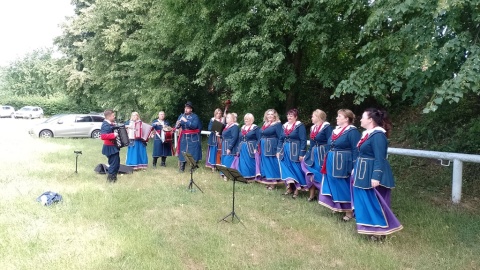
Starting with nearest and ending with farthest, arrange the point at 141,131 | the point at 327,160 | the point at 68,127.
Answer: the point at 327,160 → the point at 141,131 → the point at 68,127

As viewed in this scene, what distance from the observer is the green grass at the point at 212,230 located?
455 cm

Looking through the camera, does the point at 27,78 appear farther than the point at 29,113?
Yes

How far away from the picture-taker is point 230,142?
9789 mm

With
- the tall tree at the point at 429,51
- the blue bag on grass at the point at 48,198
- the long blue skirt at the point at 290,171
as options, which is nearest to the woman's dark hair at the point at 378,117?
the tall tree at the point at 429,51

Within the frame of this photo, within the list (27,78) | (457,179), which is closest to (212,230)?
(457,179)

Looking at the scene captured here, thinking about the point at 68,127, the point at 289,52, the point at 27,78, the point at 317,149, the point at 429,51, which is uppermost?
the point at 27,78

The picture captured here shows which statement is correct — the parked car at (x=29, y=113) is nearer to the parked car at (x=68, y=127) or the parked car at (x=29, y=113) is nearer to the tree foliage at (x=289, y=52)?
the parked car at (x=68, y=127)

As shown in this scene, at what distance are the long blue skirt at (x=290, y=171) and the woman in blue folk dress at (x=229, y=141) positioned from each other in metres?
1.98

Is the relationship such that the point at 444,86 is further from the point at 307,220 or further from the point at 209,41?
the point at 209,41

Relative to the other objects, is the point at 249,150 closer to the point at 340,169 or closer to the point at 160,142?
the point at 340,169

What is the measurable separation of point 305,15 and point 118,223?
6.53 meters

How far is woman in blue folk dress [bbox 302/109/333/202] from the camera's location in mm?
7125

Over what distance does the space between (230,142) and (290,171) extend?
2.38m

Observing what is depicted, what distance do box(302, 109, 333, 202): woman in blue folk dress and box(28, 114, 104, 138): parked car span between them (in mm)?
16702
